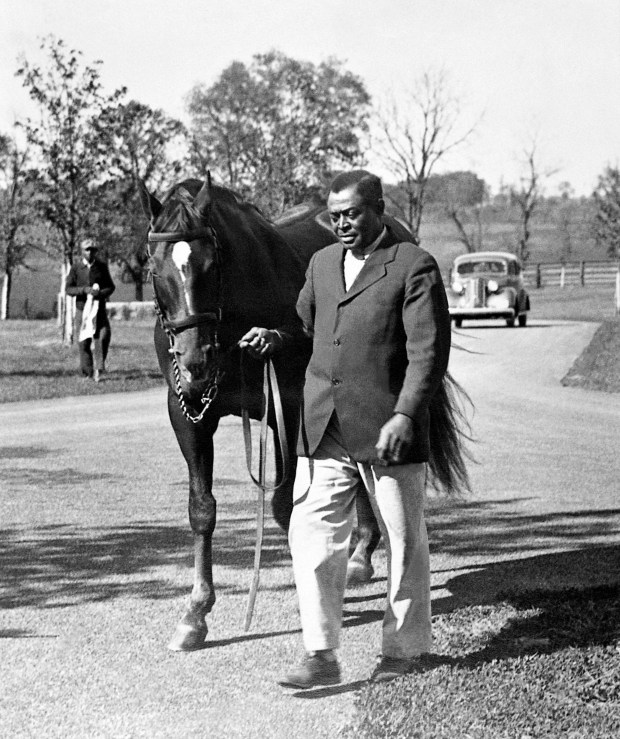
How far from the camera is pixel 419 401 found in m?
4.39

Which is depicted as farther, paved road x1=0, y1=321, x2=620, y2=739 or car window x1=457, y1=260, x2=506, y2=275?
car window x1=457, y1=260, x2=506, y2=275

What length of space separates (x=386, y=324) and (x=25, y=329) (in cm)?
3503

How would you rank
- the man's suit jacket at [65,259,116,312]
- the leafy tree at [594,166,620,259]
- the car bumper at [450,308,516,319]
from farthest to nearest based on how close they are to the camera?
the leafy tree at [594,166,620,259] → the car bumper at [450,308,516,319] → the man's suit jacket at [65,259,116,312]

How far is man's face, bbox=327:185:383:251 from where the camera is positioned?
14.7 feet

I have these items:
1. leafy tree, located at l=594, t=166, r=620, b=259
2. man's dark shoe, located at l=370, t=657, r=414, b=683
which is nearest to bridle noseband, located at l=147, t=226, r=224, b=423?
man's dark shoe, located at l=370, t=657, r=414, b=683

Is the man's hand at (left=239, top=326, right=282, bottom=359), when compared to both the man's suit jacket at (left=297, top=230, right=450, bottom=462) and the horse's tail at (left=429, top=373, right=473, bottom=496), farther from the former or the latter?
the horse's tail at (left=429, top=373, right=473, bottom=496)

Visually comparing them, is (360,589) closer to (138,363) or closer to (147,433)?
(147,433)

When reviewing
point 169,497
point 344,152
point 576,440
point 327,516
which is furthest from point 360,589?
point 344,152

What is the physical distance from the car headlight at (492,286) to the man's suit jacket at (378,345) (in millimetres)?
30709

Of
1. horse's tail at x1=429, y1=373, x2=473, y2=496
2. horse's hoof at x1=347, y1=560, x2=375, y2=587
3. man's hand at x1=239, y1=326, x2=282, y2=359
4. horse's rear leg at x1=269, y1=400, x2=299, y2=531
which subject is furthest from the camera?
horse's tail at x1=429, y1=373, x2=473, y2=496

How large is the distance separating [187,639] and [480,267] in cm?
3221

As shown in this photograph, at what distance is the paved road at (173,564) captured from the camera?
14.6 ft

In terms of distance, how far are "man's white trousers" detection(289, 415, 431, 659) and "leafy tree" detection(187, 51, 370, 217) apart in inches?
1572

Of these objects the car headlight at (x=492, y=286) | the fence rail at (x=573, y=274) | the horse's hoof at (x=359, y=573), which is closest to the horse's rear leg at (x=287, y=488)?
the horse's hoof at (x=359, y=573)
